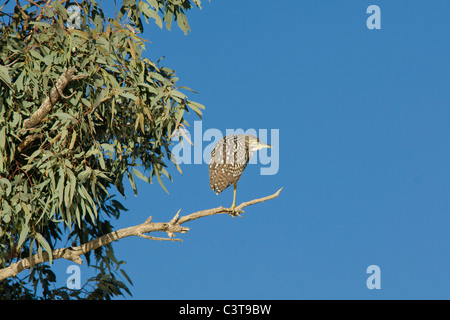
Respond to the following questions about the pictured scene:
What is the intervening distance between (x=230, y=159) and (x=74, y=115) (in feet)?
5.86

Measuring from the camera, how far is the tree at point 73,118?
6777 mm

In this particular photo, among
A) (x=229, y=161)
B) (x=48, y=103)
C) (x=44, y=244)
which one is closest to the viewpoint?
(x=44, y=244)

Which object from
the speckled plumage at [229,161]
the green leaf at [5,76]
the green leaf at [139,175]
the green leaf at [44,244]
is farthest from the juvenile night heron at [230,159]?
the green leaf at [5,76]

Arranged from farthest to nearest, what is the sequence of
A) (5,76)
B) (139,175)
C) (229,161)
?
(229,161) → (139,175) → (5,76)

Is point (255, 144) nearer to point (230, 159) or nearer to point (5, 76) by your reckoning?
point (230, 159)

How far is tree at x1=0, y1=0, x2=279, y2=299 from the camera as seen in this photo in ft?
22.2

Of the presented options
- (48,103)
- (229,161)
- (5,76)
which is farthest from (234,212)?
(5,76)

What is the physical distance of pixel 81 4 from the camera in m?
7.69

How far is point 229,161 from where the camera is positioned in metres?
7.57

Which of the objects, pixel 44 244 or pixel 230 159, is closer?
pixel 44 244

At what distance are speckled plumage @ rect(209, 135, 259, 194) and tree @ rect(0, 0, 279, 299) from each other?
1.95 feet

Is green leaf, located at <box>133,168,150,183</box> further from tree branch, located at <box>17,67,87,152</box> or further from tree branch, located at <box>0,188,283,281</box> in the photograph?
tree branch, located at <box>17,67,87,152</box>

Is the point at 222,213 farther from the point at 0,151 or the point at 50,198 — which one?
the point at 0,151

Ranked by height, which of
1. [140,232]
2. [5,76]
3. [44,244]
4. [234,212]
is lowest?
[44,244]
